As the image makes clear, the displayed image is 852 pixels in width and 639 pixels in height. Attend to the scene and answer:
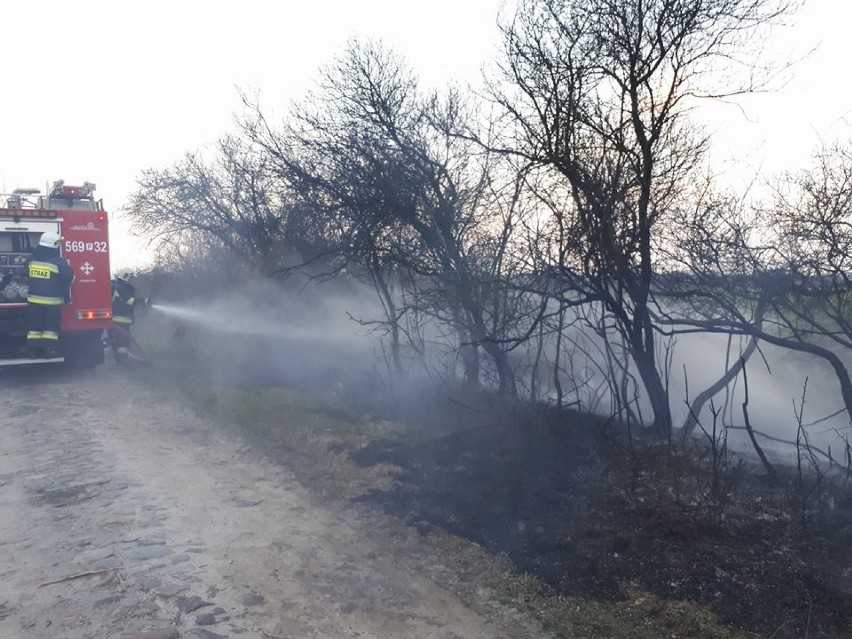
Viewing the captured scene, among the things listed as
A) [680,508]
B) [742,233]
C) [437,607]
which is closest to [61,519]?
[437,607]

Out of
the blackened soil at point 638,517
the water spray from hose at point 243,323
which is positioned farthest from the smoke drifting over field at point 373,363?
the blackened soil at point 638,517

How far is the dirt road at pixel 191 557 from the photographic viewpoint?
158 inches

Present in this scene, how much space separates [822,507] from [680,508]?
101 cm

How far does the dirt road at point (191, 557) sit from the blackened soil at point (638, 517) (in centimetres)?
71

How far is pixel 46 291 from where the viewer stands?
39.2ft

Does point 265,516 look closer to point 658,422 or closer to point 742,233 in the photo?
point 658,422

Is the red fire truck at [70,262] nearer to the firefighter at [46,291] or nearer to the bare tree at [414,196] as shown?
the firefighter at [46,291]

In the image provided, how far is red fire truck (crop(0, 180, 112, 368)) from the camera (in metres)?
12.3

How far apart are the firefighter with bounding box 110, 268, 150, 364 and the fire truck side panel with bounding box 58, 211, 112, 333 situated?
1.08m

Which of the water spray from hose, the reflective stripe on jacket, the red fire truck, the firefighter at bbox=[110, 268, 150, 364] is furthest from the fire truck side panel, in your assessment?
the water spray from hose

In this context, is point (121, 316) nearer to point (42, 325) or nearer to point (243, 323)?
point (42, 325)

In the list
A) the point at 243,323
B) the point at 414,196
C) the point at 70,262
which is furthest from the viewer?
the point at 243,323

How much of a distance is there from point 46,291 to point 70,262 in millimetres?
885

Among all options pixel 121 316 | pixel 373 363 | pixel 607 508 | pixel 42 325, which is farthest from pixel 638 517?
pixel 121 316
